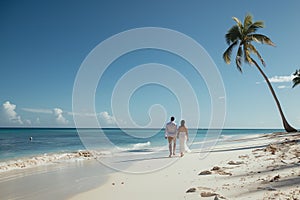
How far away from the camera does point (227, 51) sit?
2500 cm

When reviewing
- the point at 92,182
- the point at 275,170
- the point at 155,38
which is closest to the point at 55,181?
the point at 92,182

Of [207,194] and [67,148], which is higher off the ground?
[67,148]

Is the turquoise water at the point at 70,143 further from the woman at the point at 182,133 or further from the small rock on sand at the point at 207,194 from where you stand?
the small rock on sand at the point at 207,194

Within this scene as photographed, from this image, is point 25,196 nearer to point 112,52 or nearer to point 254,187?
point 254,187

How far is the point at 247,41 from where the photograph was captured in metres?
24.1

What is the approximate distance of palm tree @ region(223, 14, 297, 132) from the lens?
23.0 m

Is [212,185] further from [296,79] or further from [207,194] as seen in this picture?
[296,79]

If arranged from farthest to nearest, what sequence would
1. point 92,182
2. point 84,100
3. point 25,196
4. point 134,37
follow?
point 134,37 < point 84,100 < point 92,182 < point 25,196

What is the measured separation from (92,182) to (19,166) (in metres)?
5.92

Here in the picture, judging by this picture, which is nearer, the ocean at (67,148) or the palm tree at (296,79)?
the ocean at (67,148)

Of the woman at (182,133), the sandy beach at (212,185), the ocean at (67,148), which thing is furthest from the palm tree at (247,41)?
the sandy beach at (212,185)

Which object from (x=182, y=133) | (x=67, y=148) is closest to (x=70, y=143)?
(x=67, y=148)

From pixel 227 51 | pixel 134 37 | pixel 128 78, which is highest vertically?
pixel 227 51

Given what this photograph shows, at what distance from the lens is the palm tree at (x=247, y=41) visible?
23.0m
